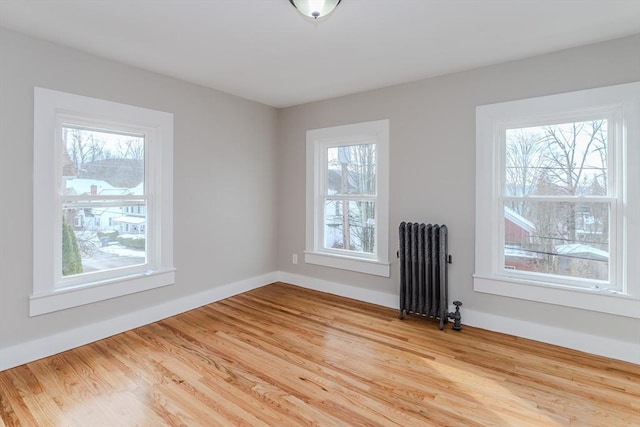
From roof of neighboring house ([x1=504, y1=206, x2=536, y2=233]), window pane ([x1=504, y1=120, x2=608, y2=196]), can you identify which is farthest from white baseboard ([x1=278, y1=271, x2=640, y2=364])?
window pane ([x1=504, y1=120, x2=608, y2=196])

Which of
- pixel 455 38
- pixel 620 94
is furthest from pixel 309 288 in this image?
pixel 620 94

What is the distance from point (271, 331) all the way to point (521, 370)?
78.4 inches

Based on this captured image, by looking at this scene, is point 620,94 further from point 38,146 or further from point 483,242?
point 38,146

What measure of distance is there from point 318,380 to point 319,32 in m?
2.45

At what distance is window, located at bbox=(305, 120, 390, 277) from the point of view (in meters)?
3.66

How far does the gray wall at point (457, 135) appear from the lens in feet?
8.34

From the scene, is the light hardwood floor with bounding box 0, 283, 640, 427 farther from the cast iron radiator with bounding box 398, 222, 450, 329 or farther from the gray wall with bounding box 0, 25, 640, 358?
the gray wall with bounding box 0, 25, 640, 358

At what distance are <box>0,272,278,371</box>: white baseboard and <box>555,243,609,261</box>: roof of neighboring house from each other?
338 centimetres

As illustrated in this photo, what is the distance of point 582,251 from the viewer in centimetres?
269

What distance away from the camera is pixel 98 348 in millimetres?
2629

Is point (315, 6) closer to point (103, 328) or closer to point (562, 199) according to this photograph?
Answer: point (562, 199)

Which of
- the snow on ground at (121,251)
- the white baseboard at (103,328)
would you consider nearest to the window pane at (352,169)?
the white baseboard at (103,328)

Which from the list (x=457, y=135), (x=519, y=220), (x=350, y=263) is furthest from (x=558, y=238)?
(x=350, y=263)

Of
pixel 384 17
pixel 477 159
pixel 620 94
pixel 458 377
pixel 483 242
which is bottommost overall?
pixel 458 377
